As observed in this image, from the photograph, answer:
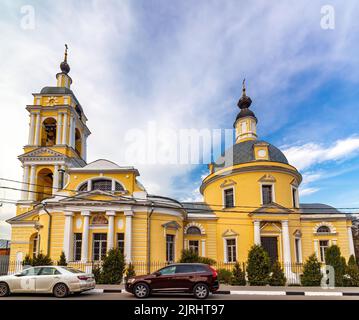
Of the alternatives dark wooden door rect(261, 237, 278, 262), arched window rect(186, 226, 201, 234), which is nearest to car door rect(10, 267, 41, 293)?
arched window rect(186, 226, 201, 234)

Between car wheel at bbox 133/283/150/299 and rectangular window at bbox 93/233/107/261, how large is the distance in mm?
10140

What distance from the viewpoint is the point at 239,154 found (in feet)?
96.8

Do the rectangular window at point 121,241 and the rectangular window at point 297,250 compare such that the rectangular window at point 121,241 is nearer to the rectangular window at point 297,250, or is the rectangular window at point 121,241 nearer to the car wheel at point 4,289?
the car wheel at point 4,289

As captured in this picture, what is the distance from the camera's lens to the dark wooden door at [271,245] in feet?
83.7

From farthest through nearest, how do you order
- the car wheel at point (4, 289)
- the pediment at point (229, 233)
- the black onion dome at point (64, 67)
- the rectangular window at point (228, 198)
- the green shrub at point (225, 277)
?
1. the black onion dome at point (64, 67)
2. the rectangular window at point (228, 198)
3. the pediment at point (229, 233)
4. the green shrub at point (225, 277)
5. the car wheel at point (4, 289)

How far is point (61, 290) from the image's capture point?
12.2 metres

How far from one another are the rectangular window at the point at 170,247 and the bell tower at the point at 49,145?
11987 millimetres

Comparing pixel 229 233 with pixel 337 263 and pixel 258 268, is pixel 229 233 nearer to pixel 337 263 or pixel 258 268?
pixel 258 268

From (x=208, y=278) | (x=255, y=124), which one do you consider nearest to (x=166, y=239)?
(x=208, y=278)

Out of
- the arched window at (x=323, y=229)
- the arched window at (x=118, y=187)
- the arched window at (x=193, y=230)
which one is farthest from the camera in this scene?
the arched window at (x=323, y=229)

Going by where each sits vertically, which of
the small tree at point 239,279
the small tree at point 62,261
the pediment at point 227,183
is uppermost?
the pediment at point 227,183

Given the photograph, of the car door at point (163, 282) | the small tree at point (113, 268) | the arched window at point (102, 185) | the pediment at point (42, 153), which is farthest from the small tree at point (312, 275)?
the pediment at point (42, 153)

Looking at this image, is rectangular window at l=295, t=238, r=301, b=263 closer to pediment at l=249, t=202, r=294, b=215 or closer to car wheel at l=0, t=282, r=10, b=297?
pediment at l=249, t=202, r=294, b=215
